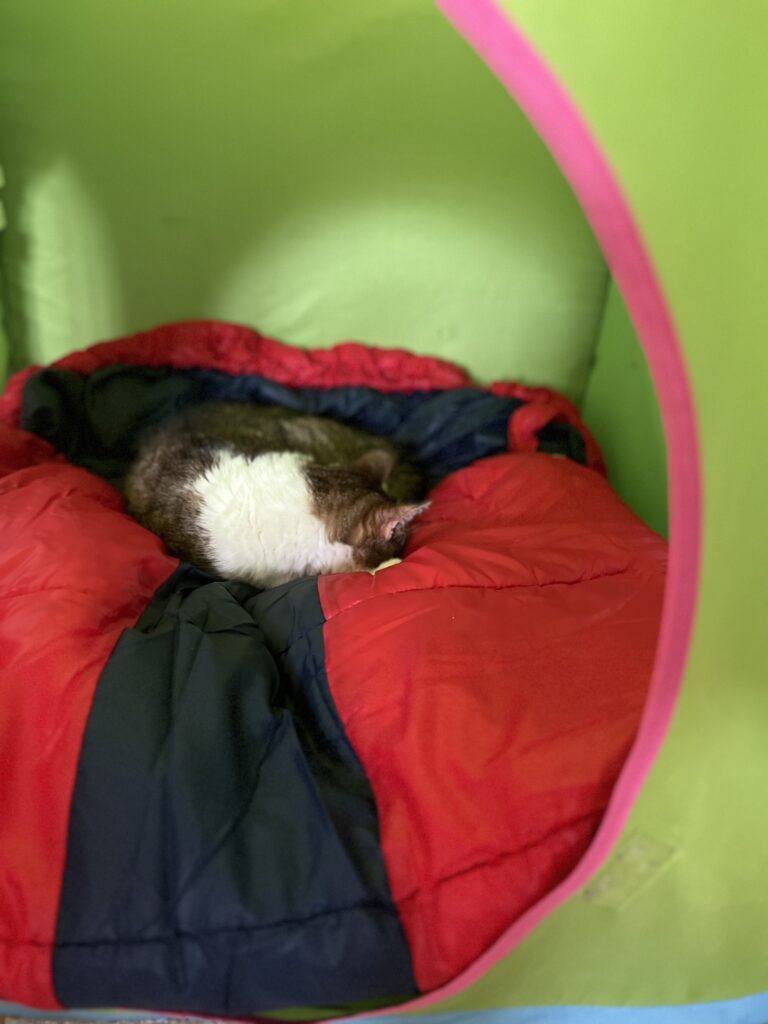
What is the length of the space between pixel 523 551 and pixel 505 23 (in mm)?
858

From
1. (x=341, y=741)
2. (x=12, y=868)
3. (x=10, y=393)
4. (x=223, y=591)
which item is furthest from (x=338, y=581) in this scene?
(x=10, y=393)

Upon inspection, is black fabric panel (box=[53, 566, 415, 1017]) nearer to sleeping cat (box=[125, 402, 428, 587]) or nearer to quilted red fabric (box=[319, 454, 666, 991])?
quilted red fabric (box=[319, 454, 666, 991])

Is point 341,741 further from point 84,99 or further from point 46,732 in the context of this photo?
point 84,99

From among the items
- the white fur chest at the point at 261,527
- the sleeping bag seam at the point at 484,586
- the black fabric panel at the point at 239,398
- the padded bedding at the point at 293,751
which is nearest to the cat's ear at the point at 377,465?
the black fabric panel at the point at 239,398

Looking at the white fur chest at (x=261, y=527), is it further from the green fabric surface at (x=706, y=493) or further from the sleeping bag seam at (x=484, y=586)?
the green fabric surface at (x=706, y=493)

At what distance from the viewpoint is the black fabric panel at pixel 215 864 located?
29.7 inches

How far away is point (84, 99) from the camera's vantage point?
1568 millimetres

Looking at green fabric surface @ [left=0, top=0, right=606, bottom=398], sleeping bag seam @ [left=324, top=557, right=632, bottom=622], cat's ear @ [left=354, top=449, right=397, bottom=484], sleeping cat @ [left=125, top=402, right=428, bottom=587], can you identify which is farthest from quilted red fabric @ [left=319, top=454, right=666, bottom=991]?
A: green fabric surface @ [left=0, top=0, right=606, bottom=398]

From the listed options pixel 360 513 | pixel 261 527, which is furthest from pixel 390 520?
pixel 261 527

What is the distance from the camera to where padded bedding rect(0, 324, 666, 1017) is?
76cm

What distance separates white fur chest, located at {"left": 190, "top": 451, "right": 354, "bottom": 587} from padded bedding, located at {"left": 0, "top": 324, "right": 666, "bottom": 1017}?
0.39ft

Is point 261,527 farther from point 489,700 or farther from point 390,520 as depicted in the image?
point 489,700

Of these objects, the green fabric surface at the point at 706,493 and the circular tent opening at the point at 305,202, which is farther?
the circular tent opening at the point at 305,202

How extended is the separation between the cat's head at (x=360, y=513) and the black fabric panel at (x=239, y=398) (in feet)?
0.77
